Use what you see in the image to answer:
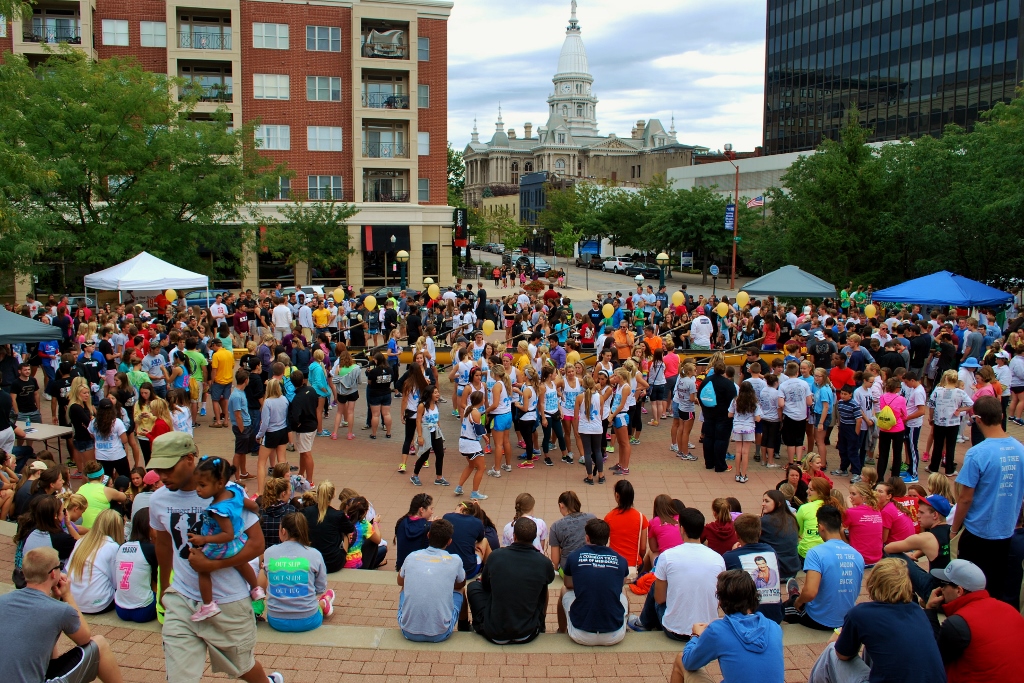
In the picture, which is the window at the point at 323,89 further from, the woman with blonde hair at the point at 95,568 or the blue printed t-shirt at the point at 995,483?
the blue printed t-shirt at the point at 995,483

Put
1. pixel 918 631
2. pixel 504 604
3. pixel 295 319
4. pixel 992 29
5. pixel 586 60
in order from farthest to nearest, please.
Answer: pixel 586 60, pixel 992 29, pixel 295 319, pixel 504 604, pixel 918 631

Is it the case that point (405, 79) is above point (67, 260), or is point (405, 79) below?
above

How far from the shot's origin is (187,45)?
138ft

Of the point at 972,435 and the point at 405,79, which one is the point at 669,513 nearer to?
the point at 972,435

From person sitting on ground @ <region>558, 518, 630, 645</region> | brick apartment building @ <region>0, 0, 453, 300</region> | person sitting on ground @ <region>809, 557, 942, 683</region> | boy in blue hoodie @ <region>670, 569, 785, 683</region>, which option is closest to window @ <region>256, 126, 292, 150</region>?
Result: brick apartment building @ <region>0, 0, 453, 300</region>

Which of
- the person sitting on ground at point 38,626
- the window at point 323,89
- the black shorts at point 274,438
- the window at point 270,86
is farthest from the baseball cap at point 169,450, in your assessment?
the window at point 323,89

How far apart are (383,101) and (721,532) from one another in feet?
138

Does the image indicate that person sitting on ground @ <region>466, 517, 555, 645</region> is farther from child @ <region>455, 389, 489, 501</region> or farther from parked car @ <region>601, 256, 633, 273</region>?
parked car @ <region>601, 256, 633, 273</region>

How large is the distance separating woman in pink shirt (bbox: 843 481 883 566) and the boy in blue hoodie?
3182 mm

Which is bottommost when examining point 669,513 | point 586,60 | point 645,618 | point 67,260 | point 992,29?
point 645,618

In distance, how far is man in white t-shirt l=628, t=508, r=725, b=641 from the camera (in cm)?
597

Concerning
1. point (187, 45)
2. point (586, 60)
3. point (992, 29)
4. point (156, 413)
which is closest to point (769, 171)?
point (992, 29)

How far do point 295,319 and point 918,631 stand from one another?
19487mm

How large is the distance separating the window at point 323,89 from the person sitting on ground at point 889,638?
146 ft
